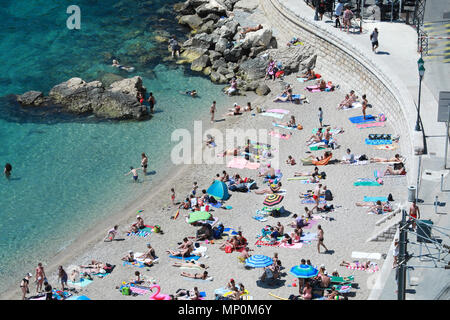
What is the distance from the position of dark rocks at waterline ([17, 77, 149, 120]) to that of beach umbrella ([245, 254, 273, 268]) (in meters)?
16.3

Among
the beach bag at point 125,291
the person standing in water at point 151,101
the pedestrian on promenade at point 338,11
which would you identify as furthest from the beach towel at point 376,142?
the beach bag at point 125,291

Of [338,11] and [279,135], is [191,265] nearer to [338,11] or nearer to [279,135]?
[279,135]

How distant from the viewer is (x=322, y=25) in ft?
126

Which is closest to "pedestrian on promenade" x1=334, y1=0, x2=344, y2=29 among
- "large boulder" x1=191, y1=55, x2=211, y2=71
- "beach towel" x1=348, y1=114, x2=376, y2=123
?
"beach towel" x1=348, y1=114, x2=376, y2=123

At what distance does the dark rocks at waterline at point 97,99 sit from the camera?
37.8m

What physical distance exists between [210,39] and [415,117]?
19.3 m

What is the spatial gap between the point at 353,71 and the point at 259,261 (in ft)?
52.5

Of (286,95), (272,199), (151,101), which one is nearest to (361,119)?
(286,95)

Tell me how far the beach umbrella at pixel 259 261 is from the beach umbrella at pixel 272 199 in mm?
5176

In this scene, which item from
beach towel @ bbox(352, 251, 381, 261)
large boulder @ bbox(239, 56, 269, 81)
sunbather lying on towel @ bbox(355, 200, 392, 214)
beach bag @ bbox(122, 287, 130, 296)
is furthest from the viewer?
large boulder @ bbox(239, 56, 269, 81)

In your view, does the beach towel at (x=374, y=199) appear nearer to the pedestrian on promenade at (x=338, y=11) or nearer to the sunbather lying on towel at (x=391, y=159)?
the sunbather lying on towel at (x=391, y=159)

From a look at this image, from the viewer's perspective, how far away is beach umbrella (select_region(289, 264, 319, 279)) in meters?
21.7

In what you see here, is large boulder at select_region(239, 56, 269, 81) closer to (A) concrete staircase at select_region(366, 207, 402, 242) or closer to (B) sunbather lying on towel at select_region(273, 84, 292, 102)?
(B) sunbather lying on towel at select_region(273, 84, 292, 102)

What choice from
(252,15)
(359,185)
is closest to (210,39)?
(252,15)
